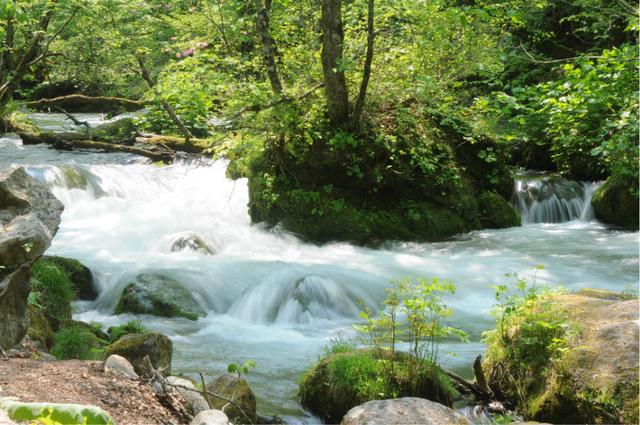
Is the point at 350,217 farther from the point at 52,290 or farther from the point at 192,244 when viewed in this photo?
the point at 52,290

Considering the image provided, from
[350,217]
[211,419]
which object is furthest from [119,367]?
[350,217]

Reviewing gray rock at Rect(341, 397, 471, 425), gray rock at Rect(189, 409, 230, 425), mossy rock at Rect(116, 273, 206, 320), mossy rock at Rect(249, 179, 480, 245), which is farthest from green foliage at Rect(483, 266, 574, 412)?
mossy rock at Rect(249, 179, 480, 245)

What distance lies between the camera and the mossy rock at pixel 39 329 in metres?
5.62

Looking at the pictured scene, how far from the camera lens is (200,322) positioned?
8.48 meters

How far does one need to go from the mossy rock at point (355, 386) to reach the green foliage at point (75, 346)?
2073mm

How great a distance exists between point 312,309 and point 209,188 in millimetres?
7082

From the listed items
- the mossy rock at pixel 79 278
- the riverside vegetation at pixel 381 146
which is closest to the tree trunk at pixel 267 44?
the riverside vegetation at pixel 381 146

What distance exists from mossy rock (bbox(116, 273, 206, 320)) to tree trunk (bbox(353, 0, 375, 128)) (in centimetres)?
460

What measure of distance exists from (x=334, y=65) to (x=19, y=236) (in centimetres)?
712

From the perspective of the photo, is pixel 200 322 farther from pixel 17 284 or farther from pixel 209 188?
pixel 209 188

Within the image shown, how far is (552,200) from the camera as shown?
45.9 ft

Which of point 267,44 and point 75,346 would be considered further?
point 267,44

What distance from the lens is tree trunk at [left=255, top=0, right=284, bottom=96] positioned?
1047 cm

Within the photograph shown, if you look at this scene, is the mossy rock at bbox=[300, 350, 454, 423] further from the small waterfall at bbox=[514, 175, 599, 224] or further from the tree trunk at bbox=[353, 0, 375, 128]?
the small waterfall at bbox=[514, 175, 599, 224]
